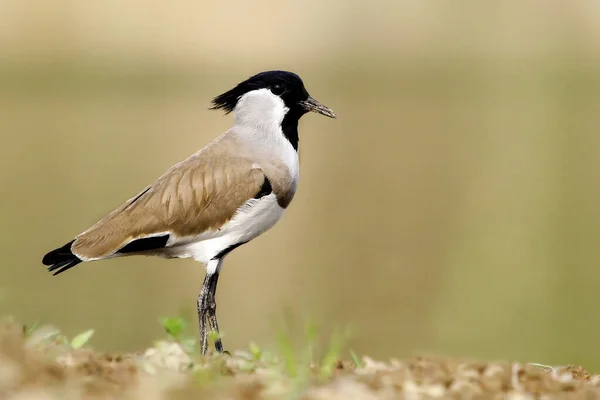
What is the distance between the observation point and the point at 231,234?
709 cm

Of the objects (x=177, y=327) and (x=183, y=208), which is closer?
(x=177, y=327)

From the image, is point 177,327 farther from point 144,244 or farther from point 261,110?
point 261,110

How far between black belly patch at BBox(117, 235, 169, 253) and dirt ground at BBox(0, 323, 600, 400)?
4.79ft

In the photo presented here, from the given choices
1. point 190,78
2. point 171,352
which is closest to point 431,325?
point 171,352

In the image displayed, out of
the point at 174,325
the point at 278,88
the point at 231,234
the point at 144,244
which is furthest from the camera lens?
the point at 278,88

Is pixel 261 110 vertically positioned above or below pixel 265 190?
above

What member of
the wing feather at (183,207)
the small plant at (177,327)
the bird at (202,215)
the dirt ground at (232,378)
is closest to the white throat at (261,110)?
the bird at (202,215)

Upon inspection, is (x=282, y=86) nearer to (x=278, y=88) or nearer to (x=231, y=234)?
(x=278, y=88)

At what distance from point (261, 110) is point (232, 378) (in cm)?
321

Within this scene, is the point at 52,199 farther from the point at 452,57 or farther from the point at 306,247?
the point at 452,57

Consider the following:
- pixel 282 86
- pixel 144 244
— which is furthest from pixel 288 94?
pixel 144 244

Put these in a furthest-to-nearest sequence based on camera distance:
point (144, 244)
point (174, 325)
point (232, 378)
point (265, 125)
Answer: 1. point (265, 125)
2. point (144, 244)
3. point (174, 325)
4. point (232, 378)

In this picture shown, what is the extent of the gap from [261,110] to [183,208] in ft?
3.20

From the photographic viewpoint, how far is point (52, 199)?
20.2 meters
